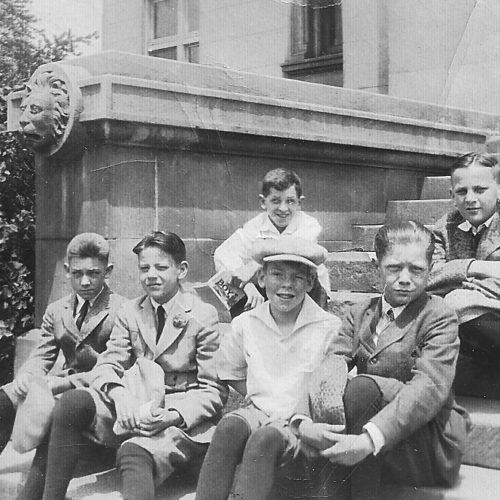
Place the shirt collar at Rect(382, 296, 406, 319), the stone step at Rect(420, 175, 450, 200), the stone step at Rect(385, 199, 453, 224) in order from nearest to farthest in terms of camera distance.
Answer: the shirt collar at Rect(382, 296, 406, 319) → the stone step at Rect(385, 199, 453, 224) → the stone step at Rect(420, 175, 450, 200)

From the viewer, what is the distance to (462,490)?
324cm

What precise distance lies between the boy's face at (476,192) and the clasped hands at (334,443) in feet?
4.71

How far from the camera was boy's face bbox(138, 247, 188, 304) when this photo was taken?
3.93 metres

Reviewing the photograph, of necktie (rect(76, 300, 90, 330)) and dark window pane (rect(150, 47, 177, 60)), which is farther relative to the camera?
dark window pane (rect(150, 47, 177, 60))

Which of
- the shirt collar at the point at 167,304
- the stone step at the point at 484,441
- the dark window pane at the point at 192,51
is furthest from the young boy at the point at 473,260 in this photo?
the dark window pane at the point at 192,51

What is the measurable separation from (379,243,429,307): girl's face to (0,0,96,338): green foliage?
3.43m

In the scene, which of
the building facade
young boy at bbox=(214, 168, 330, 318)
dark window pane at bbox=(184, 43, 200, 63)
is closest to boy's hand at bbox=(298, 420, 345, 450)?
young boy at bbox=(214, 168, 330, 318)

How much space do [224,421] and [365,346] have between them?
0.63 m

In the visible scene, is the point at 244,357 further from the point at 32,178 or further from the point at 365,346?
the point at 32,178

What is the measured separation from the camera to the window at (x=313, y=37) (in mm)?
9750

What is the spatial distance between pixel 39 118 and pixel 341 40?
5.55m

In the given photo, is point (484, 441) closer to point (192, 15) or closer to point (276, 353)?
point (276, 353)

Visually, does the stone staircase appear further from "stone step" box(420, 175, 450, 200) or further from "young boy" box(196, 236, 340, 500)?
"young boy" box(196, 236, 340, 500)

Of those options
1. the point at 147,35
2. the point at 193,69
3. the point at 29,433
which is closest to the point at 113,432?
the point at 29,433
